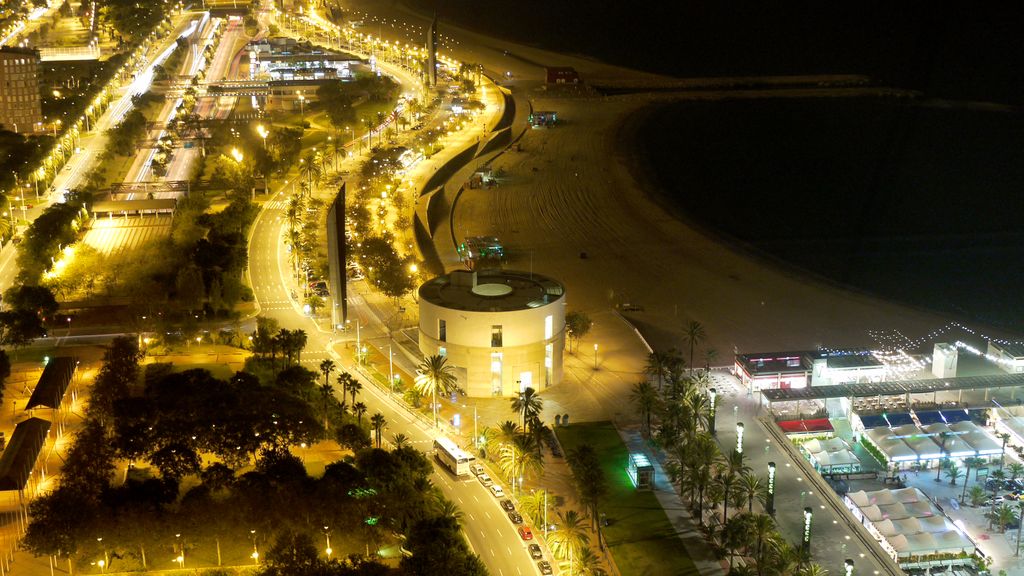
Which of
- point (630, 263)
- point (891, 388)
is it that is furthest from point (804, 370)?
point (630, 263)

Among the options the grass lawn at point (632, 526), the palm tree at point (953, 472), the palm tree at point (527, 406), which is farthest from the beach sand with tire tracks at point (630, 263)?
the palm tree at point (953, 472)

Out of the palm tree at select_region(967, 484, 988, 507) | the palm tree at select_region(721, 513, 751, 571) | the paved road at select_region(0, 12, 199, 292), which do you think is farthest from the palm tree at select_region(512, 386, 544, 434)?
the paved road at select_region(0, 12, 199, 292)

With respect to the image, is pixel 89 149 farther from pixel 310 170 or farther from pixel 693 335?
pixel 693 335

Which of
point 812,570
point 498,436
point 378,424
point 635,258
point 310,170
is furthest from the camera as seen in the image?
point 310,170

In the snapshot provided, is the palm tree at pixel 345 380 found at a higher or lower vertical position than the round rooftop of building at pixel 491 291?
lower

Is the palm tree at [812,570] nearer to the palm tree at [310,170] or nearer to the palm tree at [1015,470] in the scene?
the palm tree at [1015,470]

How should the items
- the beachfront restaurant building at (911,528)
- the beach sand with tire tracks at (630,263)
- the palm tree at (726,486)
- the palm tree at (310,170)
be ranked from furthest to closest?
the palm tree at (310,170) → the beach sand with tire tracks at (630,263) → the palm tree at (726,486) → the beachfront restaurant building at (911,528)
